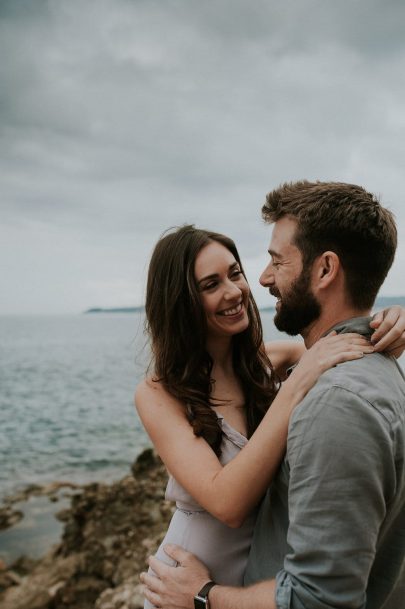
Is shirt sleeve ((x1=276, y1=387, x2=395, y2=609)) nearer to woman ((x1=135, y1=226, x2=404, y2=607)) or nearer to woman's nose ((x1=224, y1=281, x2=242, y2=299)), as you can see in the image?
woman ((x1=135, y1=226, x2=404, y2=607))

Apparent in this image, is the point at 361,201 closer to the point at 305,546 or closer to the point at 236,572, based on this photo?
the point at 305,546

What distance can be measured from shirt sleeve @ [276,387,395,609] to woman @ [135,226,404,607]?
1.21ft

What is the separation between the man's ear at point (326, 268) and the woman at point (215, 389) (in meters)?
0.30

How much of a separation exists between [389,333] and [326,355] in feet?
0.98

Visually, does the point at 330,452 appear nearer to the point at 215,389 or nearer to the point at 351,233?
the point at 351,233

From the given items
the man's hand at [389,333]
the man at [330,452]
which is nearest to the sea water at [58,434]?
the man at [330,452]

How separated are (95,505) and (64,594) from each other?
3.54 meters

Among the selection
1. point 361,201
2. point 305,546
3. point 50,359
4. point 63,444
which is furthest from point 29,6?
point 50,359

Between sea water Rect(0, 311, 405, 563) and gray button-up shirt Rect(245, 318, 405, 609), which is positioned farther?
sea water Rect(0, 311, 405, 563)

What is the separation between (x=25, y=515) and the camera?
11094 mm

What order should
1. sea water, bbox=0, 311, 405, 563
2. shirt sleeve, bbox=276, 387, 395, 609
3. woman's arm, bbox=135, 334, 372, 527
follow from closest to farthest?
shirt sleeve, bbox=276, 387, 395, 609 < woman's arm, bbox=135, 334, 372, 527 < sea water, bbox=0, 311, 405, 563

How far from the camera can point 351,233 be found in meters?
2.51

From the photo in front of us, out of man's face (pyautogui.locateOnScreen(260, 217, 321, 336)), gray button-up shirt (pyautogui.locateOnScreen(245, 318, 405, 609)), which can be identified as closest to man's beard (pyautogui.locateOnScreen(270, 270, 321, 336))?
man's face (pyautogui.locateOnScreen(260, 217, 321, 336))

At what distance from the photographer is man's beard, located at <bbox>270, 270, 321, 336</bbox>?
2564mm
